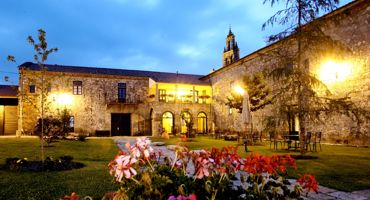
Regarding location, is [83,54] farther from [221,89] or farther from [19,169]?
[19,169]

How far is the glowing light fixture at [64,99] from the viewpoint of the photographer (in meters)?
24.0

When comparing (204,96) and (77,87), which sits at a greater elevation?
(77,87)

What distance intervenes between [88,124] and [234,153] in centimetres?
2467

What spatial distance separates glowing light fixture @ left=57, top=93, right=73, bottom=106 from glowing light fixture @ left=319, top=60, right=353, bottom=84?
21696mm

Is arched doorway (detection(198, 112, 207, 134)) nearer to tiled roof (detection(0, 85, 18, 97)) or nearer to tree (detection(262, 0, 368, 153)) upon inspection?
tree (detection(262, 0, 368, 153))

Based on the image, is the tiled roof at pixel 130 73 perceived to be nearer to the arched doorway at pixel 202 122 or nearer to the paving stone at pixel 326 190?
the arched doorway at pixel 202 122

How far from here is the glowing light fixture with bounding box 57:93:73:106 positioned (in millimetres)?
24000

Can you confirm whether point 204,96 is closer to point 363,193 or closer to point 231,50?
point 231,50

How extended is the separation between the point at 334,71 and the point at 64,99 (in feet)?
74.3

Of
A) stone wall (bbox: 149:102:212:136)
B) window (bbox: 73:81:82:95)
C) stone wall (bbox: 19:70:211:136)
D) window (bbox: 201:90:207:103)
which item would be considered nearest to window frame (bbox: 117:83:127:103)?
stone wall (bbox: 19:70:211:136)

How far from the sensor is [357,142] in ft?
41.0

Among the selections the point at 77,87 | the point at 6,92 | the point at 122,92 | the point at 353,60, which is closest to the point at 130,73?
the point at 122,92

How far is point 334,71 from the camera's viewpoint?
1398 centimetres

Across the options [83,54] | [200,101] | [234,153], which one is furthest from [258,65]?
[83,54]
